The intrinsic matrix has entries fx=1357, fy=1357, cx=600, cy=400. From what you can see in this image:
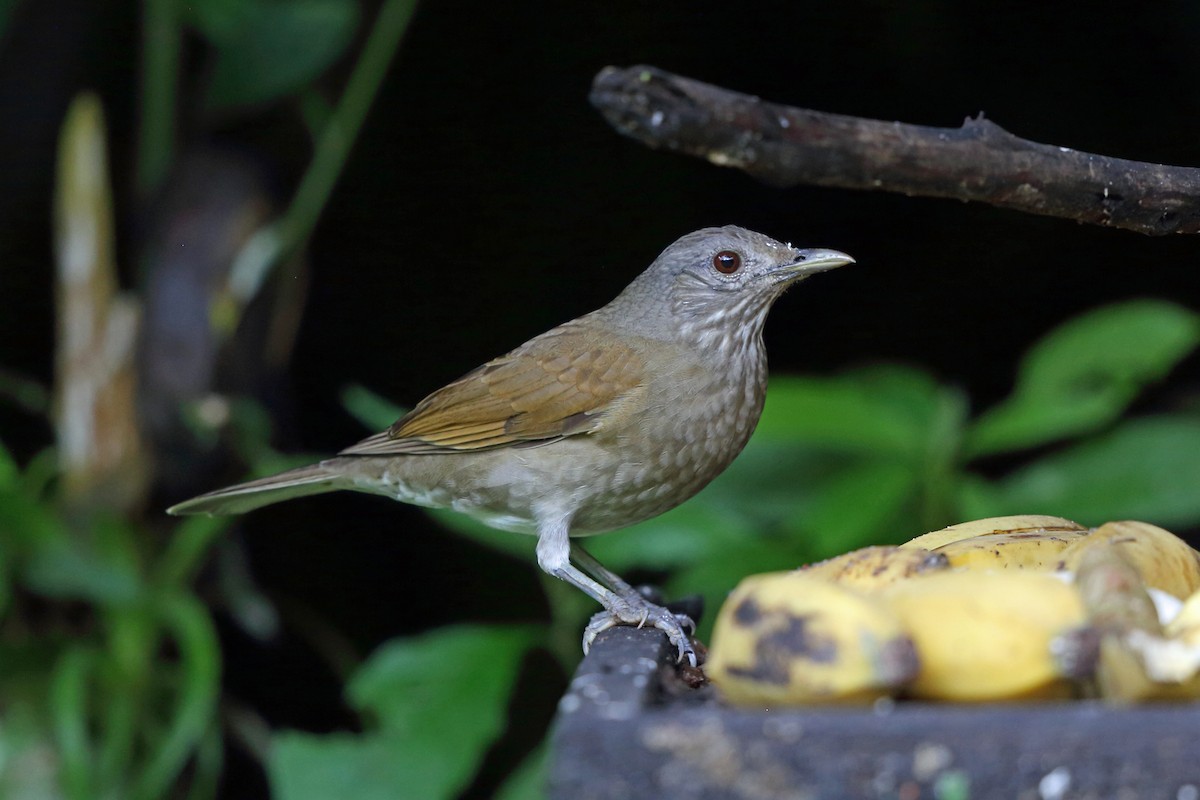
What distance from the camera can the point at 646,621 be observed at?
236cm

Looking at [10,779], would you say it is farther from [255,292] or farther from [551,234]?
[551,234]

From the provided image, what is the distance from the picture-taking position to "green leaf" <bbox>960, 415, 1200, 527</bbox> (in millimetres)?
3609

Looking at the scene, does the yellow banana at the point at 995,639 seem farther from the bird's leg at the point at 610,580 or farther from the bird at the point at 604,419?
the bird at the point at 604,419

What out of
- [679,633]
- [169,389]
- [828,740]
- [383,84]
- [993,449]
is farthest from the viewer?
[383,84]

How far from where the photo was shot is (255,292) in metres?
4.66

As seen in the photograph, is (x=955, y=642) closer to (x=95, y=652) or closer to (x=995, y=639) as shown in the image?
(x=995, y=639)

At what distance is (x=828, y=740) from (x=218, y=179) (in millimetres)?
3816

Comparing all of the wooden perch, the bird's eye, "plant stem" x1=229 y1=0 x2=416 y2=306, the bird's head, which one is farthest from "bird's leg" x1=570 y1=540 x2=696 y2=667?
"plant stem" x1=229 y1=0 x2=416 y2=306

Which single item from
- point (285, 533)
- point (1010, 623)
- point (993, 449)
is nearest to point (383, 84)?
point (285, 533)

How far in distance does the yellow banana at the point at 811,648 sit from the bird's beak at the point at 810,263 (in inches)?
50.6

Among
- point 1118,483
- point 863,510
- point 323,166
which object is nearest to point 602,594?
point 863,510

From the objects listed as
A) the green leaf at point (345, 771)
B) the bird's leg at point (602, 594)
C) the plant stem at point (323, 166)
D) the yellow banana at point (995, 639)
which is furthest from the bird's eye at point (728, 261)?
the plant stem at point (323, 166)

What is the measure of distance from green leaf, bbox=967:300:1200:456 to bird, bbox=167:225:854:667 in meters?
1.11

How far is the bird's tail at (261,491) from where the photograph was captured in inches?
121
